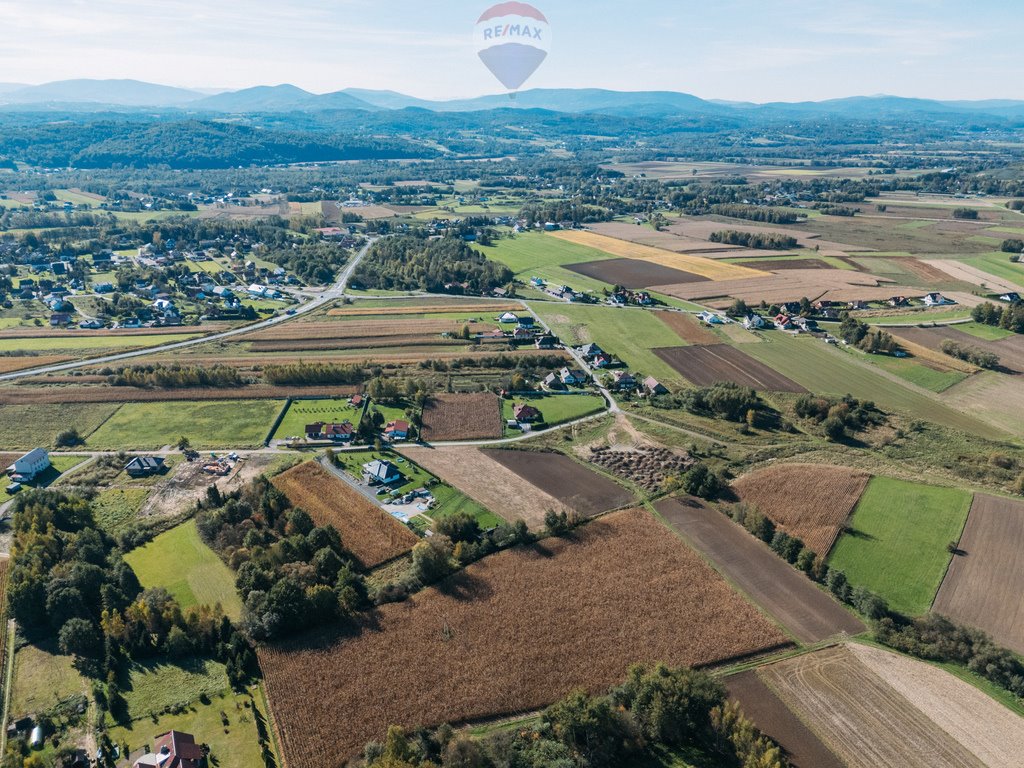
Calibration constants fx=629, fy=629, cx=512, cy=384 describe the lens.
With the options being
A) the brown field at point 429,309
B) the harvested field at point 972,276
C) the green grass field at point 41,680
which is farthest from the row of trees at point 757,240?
the green grass field at point 41,680

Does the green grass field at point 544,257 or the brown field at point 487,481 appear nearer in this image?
the brown field at point 487,481

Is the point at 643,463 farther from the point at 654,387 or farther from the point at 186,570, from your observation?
the point at 186,570

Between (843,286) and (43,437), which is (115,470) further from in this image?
(843,286)

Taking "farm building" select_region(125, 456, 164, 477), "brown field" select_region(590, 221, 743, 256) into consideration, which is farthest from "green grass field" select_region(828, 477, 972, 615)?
"brown field" select_region(590, 221, 743, 256)

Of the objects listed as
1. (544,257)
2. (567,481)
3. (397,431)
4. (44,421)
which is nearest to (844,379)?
(567,481)

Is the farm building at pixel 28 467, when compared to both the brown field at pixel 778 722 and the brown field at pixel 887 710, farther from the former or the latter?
the brown field at pixel 887 710
